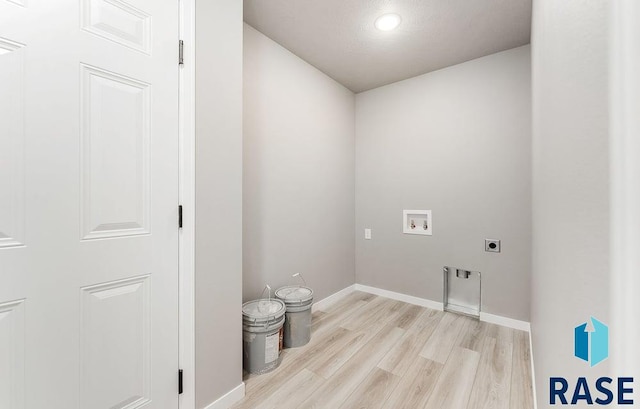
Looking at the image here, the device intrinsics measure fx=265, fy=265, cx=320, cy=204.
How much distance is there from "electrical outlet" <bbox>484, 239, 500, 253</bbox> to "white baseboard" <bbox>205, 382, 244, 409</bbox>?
2.31m

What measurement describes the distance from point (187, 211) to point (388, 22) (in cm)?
198

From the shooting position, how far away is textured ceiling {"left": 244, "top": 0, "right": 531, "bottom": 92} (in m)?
1.88

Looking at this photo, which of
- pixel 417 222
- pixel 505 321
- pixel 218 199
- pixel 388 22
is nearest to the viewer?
pixel 218 199

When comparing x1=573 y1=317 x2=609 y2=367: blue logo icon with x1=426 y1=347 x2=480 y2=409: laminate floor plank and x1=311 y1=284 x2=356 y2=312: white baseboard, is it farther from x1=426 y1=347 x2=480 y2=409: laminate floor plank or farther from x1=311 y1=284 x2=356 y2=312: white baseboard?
x1=311 y1=284 x2=356 y2=312: white baseboard

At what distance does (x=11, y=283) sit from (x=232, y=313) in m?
0.93

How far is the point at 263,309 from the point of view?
1912 mm

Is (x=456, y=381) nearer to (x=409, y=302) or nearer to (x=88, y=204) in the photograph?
(x=409, y=302)

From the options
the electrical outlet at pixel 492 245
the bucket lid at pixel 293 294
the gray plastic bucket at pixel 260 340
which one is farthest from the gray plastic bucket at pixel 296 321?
the electrical outlet at pixel 492 245

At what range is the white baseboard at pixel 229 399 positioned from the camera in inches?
57.7

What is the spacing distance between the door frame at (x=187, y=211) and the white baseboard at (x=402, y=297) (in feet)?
7.41

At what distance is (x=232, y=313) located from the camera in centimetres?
156

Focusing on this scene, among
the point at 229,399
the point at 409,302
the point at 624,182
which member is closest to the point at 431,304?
the point at 409,302

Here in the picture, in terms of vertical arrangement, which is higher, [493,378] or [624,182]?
[624,182]

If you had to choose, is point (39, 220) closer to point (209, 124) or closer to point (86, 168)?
point (86, 168)
